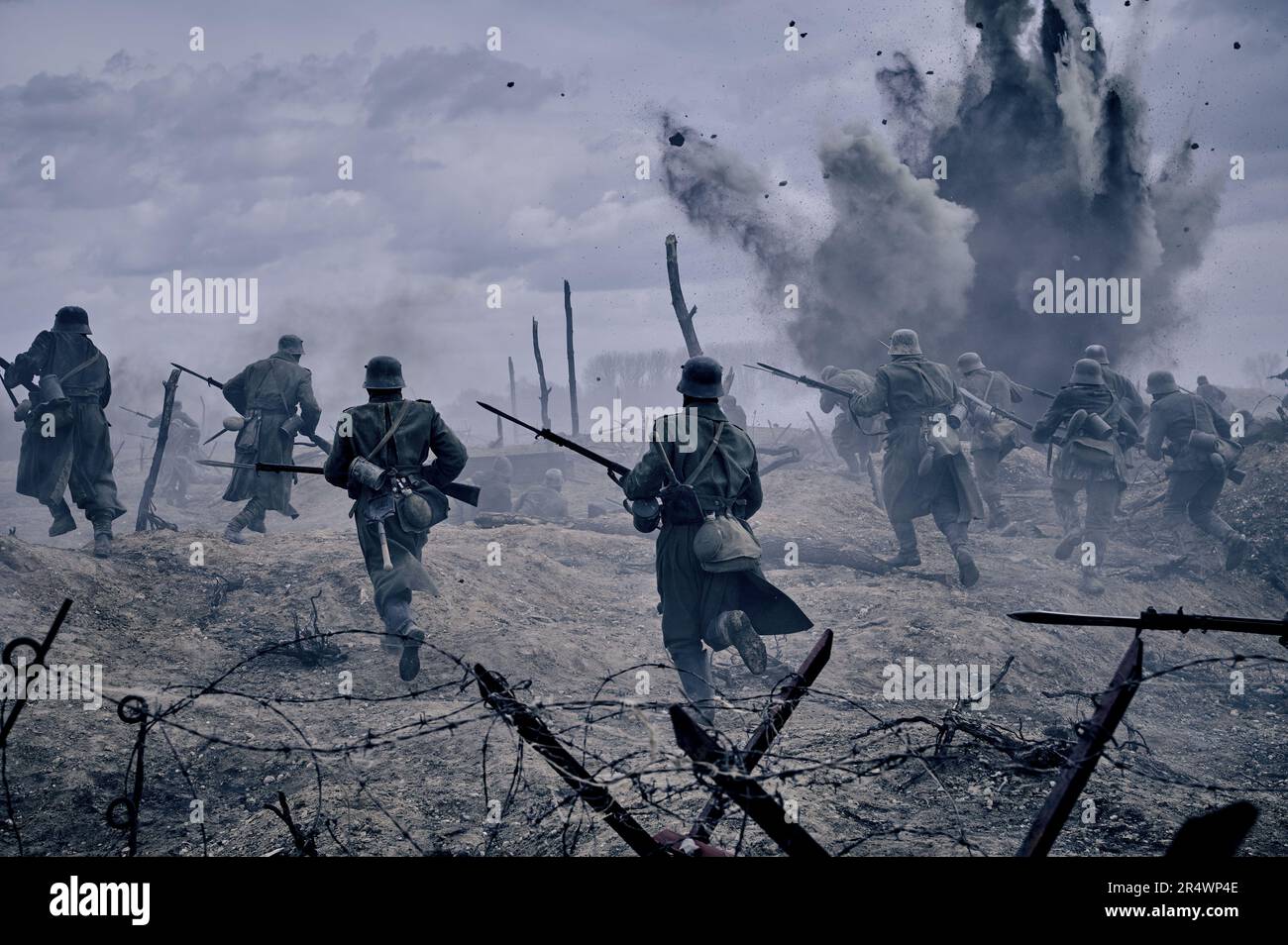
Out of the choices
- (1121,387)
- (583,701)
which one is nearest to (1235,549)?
(1121,387)

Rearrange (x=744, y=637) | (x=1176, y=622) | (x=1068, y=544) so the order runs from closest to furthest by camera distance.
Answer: (x=1176, y=622), (x=744, y=637), (x=1068, y=544)

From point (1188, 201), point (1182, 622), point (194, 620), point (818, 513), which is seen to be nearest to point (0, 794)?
point (194, 620)

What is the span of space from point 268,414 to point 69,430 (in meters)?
1.88

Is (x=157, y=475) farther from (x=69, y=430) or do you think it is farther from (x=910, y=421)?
(x=910, y=421)

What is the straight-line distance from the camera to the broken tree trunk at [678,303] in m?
15.6

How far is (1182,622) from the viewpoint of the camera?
2686 millimetres

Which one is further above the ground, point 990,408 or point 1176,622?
point 990,408

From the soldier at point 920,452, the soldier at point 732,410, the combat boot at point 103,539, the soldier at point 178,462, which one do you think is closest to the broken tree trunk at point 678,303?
the soldier at point 732,410

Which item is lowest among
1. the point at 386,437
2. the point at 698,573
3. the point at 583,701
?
the point at 583,701

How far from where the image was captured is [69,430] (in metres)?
9.21

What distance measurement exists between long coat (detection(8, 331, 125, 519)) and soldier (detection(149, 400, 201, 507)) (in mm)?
12485

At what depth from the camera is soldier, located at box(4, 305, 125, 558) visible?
909 cm

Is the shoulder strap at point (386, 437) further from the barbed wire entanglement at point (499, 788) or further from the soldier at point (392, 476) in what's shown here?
the barbed wire entanglement at point (499, 788)

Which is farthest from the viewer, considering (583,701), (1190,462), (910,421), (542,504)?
(542,504)
